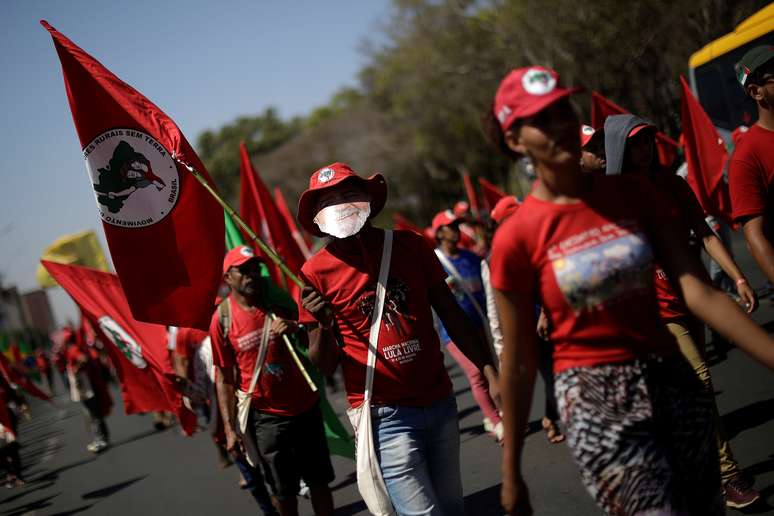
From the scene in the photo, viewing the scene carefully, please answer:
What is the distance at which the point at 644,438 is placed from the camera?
2326mm

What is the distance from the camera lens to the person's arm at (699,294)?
2387 mm

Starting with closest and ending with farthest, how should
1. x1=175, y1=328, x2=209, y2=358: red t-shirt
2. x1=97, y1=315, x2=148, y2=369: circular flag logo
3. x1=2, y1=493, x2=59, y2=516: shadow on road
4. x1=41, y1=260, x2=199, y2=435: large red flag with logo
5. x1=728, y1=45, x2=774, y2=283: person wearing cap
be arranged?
x1=728, y1=45, x2=774, y2=283: person wearing cap
x1=41, y1=260, x2=199, y2=435: large red flag with logo
x1=97, y1=315, x2=148, y2=369: circular flag logo
x1=175, y1=328, x2=209, y2=358: red t-shirt
x1=2, y1=493, x2=59, y2=516: shadow on road

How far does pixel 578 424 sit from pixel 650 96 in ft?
76.2

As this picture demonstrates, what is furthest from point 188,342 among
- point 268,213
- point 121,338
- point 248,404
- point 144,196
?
point 144,196

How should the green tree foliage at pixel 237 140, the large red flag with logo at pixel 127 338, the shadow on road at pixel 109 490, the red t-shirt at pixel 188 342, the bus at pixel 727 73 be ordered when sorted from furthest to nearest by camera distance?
the green tree foliage at pixel 237 140 < the bus at pixel 727 73 < the shadow on road at pixel 109 490 < the red t-shirt at pixel 188 342 < the large red flag with logo at pixel 127 338

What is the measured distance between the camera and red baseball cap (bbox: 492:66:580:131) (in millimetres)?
2318

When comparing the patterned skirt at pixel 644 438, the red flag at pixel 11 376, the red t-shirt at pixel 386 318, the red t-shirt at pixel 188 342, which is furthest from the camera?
the red flag at pixel 11 376

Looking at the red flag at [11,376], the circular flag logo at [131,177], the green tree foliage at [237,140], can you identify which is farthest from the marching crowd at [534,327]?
the green tree foliage at [237,140]

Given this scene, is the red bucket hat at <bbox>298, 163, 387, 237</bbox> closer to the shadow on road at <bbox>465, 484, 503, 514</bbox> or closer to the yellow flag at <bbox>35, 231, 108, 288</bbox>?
the shadow on road at <bbox>465, 484, 503, 514</bbox>

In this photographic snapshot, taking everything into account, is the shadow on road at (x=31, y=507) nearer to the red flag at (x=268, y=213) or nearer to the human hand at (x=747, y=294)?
the red flag at (x=268, y=213)

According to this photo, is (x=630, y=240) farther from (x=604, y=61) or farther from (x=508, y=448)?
(x=604, y=61)

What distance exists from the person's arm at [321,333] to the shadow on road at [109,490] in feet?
24.6

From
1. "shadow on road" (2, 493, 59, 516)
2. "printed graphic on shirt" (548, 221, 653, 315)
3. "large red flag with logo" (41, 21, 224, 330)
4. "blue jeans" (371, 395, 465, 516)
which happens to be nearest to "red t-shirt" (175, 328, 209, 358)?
"large red flag with logo" (41, 21, 224, 330)

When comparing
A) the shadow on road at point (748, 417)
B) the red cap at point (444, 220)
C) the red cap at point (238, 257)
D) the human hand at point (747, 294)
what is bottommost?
the shadow on road at point (748, 417)
